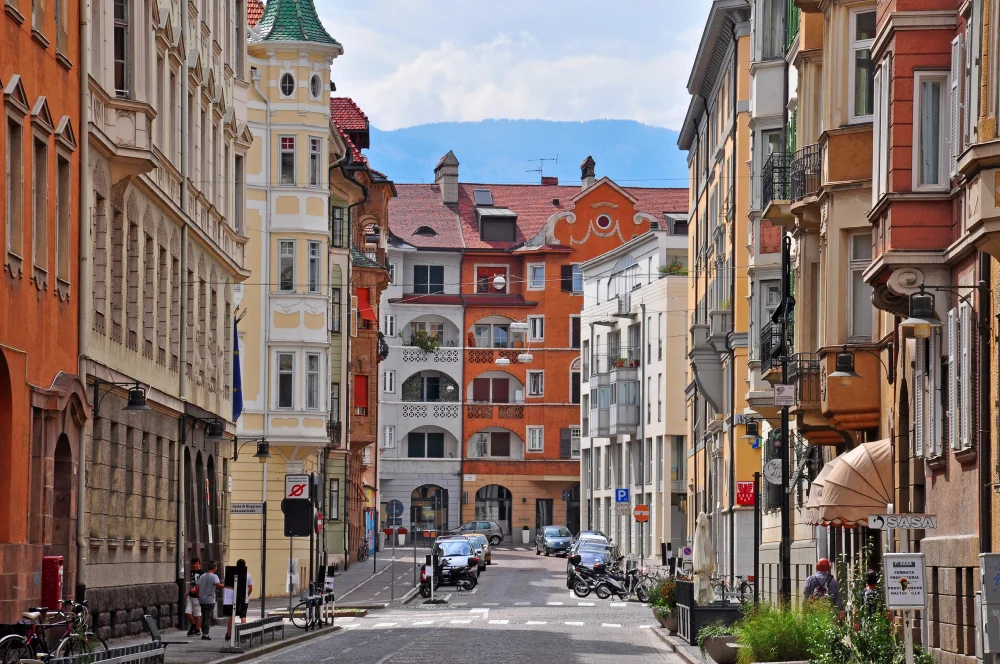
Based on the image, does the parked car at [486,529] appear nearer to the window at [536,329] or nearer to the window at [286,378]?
the window at [536,329]

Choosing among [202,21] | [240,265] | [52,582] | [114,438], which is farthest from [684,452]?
[52,582]

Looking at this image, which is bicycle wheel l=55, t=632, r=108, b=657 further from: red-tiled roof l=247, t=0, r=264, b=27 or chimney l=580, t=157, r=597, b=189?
chimney l=580, t=157, r=597, b=189

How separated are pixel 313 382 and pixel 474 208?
2605 inches

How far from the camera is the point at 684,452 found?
92.3 metres

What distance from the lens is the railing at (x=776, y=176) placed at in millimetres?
37812

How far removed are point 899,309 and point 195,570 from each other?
19.1m

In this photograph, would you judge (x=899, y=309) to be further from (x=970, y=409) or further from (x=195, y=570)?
(x=195, y=570)

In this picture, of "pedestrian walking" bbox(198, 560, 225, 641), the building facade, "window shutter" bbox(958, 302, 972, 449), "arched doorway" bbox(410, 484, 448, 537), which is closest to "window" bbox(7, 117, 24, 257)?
"window shutter" bbox(958, 302, 972, 449)

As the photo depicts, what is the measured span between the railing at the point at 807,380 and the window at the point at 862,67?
4562mm

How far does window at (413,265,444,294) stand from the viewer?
12025cm

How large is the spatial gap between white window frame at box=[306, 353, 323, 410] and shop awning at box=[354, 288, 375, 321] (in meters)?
20.3

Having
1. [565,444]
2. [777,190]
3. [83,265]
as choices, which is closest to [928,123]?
[83,265]

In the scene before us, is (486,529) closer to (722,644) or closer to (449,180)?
(449,180)

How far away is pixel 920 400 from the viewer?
83.7 ft
